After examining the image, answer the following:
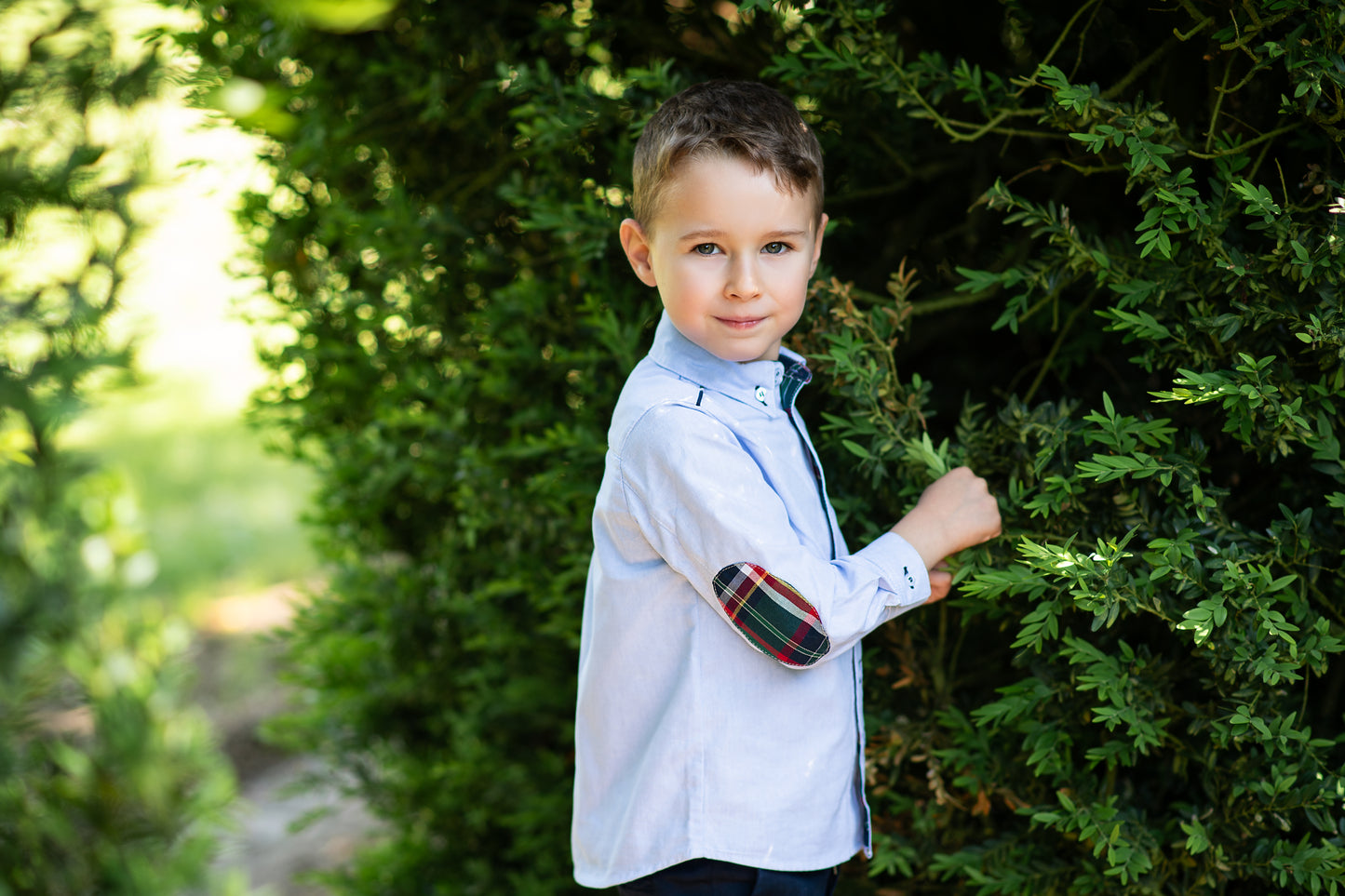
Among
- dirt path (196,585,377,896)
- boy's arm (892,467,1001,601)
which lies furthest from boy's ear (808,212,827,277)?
dirt path (196,585,377,896)

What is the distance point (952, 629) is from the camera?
7.22 feet

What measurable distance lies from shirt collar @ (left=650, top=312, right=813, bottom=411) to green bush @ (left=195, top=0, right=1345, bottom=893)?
0.14 metres

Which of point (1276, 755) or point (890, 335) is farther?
point (890, 335)

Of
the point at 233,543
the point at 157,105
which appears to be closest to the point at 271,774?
the point at 233,543

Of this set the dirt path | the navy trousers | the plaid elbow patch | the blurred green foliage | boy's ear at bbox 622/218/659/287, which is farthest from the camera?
the dirt path

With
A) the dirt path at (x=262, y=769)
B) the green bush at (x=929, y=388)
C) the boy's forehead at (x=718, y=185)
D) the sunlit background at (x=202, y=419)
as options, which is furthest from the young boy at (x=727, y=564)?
the dirt path at (x=262, y=769)

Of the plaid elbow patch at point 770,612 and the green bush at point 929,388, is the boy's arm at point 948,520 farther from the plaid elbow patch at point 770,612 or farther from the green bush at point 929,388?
the plaid elbow patch at point 770,612

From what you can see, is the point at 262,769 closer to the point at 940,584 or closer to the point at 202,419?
the point at 202,419

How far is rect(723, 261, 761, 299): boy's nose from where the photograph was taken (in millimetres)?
1613

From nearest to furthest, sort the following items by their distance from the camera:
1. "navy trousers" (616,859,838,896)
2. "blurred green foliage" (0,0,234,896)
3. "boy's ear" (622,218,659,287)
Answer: "blurred green foliage" (0,0,234,896) → "navy trousers" (616,859,838,896) → "boy's ear" (622,218,659,287)

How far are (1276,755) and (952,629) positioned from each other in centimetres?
63

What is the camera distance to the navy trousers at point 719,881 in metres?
Answer: 1.64

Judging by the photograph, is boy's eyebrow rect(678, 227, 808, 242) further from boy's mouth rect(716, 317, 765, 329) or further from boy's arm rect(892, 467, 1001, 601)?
boy's arm rect(892, 467, 1001, 601)

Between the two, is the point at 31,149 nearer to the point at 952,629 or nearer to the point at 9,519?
the point at 9,519
